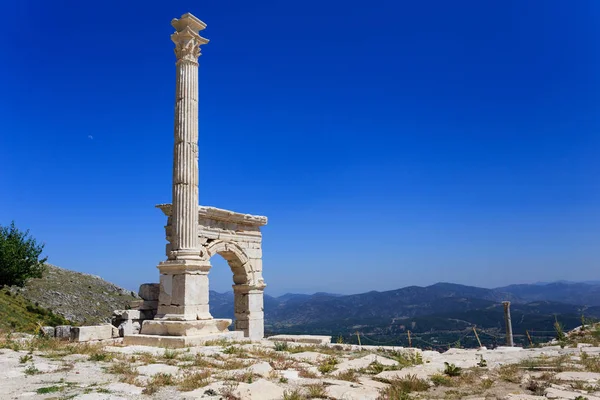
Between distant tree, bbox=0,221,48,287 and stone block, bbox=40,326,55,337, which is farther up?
distant tree, bbox=0,221,48,287

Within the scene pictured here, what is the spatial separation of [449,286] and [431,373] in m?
137

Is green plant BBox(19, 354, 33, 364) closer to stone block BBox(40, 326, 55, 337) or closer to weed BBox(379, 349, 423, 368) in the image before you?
stone block BBox(40, 326, 55, 337)

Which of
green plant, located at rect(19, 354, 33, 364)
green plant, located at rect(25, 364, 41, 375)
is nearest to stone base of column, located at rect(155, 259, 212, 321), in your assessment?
green plant, located at rect(19, 354, 33, 364)

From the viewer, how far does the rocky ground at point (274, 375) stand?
5.68 m

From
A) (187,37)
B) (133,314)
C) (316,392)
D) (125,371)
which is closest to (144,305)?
(133,314)

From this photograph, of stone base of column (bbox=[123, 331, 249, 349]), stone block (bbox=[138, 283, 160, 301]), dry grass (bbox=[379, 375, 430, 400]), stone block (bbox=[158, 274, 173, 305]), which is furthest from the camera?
stone block (bbox=[138, 283, 160, 301])

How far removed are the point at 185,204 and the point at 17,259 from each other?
25496 millimetres

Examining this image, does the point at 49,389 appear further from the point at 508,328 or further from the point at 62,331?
the point at 508,328

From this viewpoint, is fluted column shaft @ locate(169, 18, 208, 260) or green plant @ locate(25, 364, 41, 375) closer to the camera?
green plant @ locate(25, 364, 41, 375)

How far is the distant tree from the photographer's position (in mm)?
31500

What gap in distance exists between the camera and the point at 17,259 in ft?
105

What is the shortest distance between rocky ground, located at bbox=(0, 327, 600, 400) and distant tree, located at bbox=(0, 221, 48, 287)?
25861 millimetres

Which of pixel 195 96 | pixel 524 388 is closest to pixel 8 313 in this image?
pixel 195 96

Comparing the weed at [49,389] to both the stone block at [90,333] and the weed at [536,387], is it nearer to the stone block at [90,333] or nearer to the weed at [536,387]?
the weed at [536,387]
